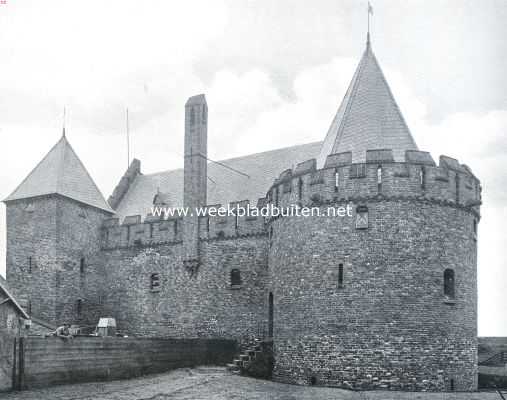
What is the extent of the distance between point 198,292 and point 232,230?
10.0ft

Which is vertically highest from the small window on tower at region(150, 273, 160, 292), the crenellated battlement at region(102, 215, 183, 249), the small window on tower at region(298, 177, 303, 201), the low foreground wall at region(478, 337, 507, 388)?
the small window on tower at region(298, 177, 303, 201)

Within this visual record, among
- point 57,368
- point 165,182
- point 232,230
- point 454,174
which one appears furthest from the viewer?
point 165,182

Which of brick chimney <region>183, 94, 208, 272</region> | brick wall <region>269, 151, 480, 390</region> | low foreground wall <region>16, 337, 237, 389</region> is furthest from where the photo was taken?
brick chimney <region>183, 94, 208, 272</region>

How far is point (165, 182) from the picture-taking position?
35.0m

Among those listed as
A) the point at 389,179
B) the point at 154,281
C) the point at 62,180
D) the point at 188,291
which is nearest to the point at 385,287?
the point at 389,179

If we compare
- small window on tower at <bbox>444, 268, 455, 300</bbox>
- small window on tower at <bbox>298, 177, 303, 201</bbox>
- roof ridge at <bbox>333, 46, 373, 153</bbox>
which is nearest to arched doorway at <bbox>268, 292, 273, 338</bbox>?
small window on tower at <bbox>298, 177, 303, 201</bbox>

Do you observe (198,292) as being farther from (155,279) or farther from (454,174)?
(454,174)

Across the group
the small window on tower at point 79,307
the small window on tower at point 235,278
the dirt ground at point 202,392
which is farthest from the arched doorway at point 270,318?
the small window on tower at point 79,307

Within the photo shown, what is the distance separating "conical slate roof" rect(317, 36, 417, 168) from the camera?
72.8ft

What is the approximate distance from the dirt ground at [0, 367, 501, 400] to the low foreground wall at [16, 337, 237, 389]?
428mm

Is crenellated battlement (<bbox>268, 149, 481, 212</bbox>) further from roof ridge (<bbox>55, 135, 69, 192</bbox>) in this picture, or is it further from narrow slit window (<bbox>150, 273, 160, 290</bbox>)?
roof ridge (<bbox>55, 135, 69, 192</bbox>)

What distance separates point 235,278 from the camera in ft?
90.3

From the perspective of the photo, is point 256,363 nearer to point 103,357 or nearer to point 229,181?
point 103,357

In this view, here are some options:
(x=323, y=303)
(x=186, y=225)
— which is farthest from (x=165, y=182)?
(x=323, y=303)
